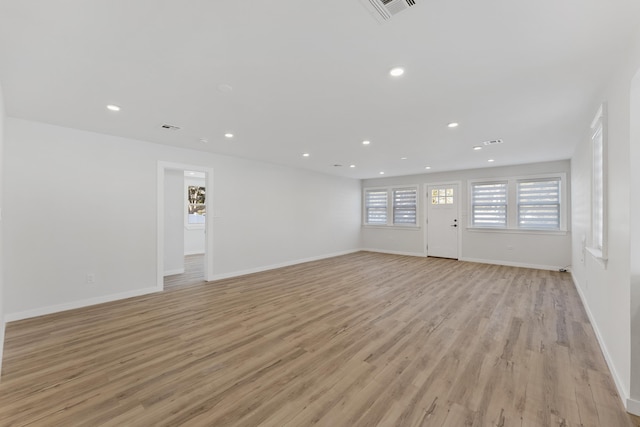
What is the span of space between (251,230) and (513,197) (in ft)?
20.6

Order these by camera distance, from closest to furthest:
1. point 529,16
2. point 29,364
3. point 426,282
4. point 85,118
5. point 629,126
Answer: point 529,16 → point 629,126 → point 29,364 → point 85,118 → point 426,282

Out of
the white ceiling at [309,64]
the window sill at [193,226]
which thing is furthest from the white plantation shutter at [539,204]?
the window sill at [193,226]

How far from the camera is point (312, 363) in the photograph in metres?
2.35

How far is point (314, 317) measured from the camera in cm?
338

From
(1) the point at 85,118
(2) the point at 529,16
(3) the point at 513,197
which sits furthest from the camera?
(3) the point at 513,197

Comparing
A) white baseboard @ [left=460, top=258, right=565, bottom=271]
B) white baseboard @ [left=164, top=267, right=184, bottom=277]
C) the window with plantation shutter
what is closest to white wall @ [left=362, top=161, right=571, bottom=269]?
white baseboard @ [left=460, top=258, right=565, bottom=271]

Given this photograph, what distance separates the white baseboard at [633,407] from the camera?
1771 millimetres

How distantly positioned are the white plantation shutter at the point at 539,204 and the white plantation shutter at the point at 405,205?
8.49 feet

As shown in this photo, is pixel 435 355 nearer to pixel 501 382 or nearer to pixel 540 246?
pixel 501 382

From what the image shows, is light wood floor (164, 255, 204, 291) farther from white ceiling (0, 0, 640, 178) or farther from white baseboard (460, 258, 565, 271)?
white baseboard (460, 258, 565, 271)

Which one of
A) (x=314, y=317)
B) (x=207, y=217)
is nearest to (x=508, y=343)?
(x=314, y=317)

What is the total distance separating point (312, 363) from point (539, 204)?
6.73 meters

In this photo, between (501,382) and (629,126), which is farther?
(501,382)

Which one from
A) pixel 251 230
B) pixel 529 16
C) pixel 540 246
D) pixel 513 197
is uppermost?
pixel 529 16
